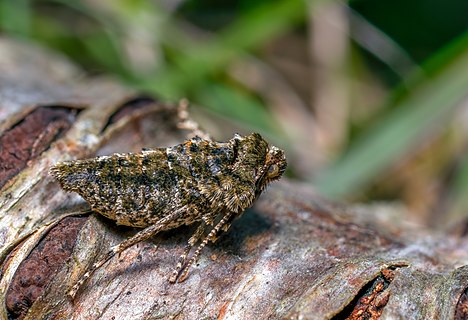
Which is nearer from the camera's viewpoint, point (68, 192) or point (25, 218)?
point (25, 218)

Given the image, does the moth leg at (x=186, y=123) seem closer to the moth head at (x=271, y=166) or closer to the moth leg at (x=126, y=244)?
the moth head at (x=271, y=166)

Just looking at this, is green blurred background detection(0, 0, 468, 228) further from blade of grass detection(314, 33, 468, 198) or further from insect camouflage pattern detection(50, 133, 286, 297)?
insect camouflage pattern detection(50, 133, 286, 297)

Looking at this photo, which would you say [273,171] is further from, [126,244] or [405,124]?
[405,124]

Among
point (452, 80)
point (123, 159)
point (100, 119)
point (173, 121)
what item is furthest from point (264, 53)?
point (123, 159)

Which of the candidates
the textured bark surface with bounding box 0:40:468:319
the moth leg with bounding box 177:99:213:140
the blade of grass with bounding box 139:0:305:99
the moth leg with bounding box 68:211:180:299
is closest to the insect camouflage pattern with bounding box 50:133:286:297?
the moth leg with bounding box 68:211:180:299

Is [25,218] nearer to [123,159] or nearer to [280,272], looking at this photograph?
[123,159]

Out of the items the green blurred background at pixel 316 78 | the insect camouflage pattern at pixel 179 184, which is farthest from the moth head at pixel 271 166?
the green blurred background at pixel 316 78

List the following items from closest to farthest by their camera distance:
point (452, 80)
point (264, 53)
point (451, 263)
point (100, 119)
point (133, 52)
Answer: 1. point (451, 263)
2. point (100, 119)
3. point (452, 80)
4. point (133, 52)
5. point (264, 53)
